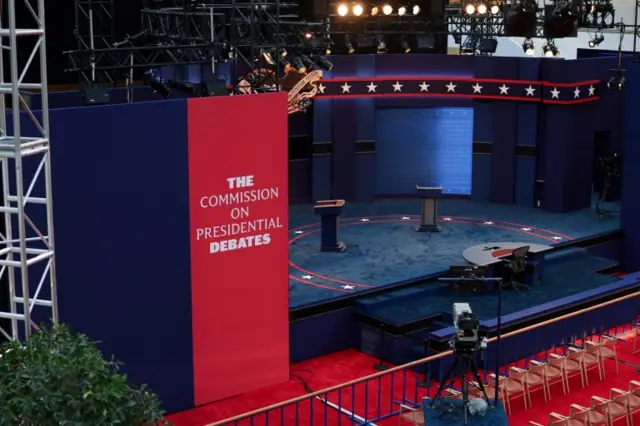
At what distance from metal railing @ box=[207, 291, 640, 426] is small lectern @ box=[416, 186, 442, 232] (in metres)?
4.37

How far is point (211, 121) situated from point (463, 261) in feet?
20.4

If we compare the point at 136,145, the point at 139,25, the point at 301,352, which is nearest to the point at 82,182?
the point at 136,145

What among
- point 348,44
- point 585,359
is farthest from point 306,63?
point 585,359

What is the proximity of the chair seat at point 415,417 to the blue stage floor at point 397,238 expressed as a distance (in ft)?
11.3

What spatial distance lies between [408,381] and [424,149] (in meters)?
9.27

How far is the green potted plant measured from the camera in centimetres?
757

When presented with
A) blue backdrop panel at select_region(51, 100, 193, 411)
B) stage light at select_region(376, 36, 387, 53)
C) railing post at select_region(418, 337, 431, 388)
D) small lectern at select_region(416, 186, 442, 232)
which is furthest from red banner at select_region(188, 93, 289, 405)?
stage light at select_region(376, 36, 387, 53)

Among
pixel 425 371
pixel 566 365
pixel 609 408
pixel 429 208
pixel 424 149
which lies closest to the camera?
pixel 609 408

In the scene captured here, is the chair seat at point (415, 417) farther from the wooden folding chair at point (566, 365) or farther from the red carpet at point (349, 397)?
the wooden folding chair at point (566, 365)

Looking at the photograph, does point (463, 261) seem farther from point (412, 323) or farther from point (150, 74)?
point (150, 74)

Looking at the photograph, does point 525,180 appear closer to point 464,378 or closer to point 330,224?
point 330,224

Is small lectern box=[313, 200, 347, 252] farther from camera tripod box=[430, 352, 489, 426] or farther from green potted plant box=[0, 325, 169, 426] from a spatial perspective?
green potted plant box=[0, 325, 169, 426]

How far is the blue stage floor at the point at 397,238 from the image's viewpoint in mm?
16578

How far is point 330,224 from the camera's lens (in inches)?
715
